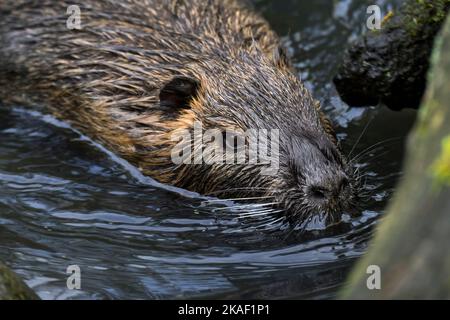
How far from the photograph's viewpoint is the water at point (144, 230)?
189 inches

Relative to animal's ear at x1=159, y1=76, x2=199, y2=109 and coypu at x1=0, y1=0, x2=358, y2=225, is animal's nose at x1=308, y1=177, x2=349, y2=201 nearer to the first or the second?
coypu at x1=0, y1=0, x2=358, y2=225

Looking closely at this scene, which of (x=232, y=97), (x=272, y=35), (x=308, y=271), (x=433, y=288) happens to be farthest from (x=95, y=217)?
(x=433, y=288)

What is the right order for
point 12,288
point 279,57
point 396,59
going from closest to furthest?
point 12,288 < point 279,57 < point 396,59

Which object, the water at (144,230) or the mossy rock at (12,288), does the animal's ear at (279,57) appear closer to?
the water at (144,230)

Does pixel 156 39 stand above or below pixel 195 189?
above

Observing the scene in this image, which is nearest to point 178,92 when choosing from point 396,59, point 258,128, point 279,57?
point 258,128

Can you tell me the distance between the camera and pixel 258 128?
221 inches

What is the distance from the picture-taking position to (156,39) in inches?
257

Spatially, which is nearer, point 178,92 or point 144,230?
point 144,230

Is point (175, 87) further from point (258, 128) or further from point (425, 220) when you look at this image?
point (425, 220)

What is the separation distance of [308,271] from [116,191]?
186cm

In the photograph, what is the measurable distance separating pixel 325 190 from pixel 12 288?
196 cm

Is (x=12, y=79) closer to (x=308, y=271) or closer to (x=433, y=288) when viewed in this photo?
(x=308, y=271)

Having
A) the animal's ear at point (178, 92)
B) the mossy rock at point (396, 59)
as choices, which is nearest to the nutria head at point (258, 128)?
the animal's ear at point (178, 92)
